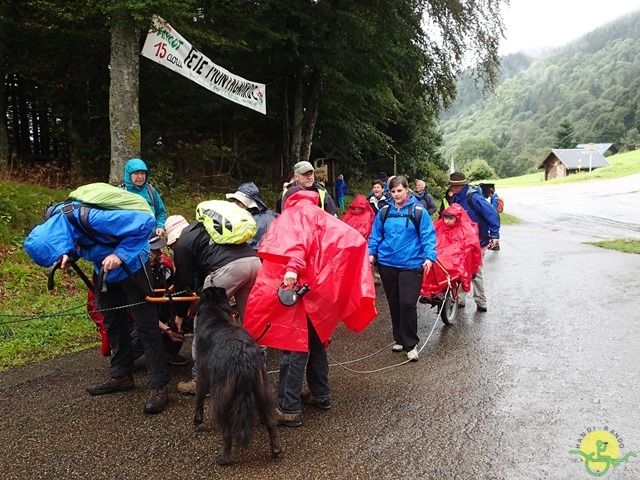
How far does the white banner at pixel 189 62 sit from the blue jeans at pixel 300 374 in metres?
6.66

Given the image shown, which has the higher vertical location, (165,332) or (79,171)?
(79,171)

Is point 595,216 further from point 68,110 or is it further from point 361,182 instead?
point 68,110

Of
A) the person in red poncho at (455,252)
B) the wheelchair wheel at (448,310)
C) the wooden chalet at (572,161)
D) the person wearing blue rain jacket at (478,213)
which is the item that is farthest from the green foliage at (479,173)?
the wheelchair wheel at (448,310)

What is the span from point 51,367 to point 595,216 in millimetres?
24827

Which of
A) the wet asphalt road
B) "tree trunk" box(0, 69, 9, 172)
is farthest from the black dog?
"tree trunk" box(0, 69, 9, 172)

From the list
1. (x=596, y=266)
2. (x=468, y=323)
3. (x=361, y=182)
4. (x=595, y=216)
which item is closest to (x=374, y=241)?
(x=468, y=323)

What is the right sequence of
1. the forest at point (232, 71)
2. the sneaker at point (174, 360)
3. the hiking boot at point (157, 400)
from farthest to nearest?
the forest at point (232, 71)
the sneaker at point (174, 360)
the hiking boot at point (157, 400)

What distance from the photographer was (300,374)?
12.4 ft

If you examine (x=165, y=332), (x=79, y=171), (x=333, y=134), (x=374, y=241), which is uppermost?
(x=333, y=134)

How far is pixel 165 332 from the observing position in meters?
4.74

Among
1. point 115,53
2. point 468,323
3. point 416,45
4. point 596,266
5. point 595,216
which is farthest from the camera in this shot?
point 595,216

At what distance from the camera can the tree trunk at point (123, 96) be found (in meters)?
8.49

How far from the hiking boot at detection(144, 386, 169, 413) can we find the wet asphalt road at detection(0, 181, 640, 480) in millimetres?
81

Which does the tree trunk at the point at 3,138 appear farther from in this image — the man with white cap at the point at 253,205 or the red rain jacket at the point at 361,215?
the man with white cap at the point at 253,205
